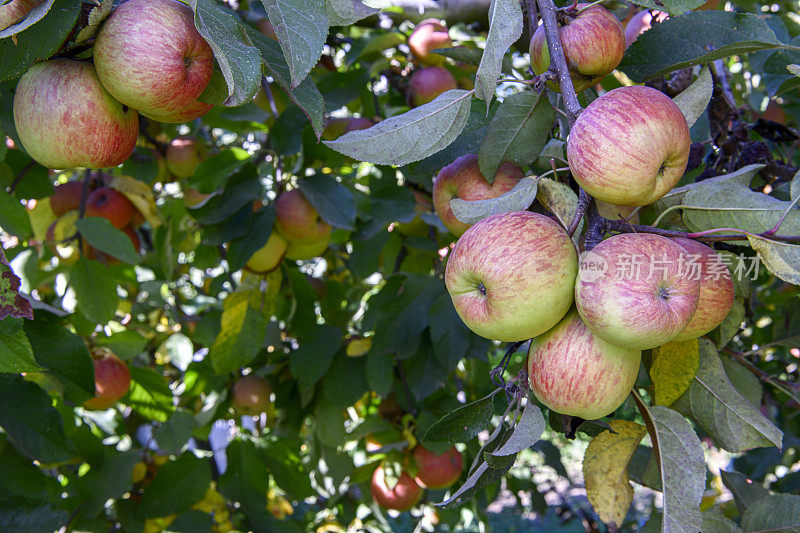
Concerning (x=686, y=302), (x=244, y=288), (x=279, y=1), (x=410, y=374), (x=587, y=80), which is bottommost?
(x=410, y=374)

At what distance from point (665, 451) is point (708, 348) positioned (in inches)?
10.5

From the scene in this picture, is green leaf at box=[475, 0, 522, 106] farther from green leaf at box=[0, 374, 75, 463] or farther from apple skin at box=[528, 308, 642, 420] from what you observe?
green leaf at box=[0, 374, 75, 463]

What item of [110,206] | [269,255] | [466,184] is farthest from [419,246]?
[110,206]

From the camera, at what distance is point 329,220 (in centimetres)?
156

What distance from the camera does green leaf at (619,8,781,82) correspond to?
1.07 m

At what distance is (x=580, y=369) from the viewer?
0.78 meters

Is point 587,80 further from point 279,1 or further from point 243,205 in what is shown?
point 243,205

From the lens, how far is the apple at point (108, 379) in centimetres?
182

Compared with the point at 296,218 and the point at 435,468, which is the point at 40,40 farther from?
the point at 435,468

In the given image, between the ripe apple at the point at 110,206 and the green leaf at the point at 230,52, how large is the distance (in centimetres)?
140

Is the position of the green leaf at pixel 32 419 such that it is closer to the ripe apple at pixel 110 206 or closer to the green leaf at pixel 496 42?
the ripe apple at pixel 110 206

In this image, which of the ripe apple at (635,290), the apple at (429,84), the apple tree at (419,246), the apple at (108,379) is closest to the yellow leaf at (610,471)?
the apple tree at (419,246)

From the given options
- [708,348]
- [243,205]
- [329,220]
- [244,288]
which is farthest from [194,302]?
[708,348]

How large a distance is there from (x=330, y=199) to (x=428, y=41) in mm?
698
